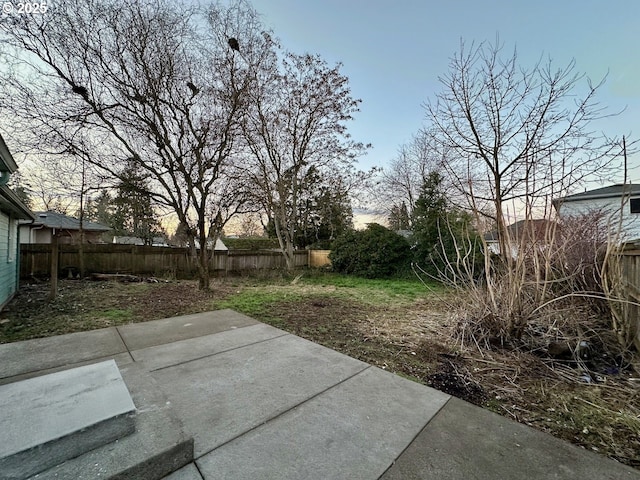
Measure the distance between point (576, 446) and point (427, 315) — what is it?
3.35 m

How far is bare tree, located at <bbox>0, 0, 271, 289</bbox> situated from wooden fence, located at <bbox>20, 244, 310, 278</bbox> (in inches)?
111

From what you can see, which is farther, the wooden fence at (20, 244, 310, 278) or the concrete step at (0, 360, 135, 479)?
the wooden fence at (20, 244, 310, 278)

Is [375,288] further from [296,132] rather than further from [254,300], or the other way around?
[296,132]

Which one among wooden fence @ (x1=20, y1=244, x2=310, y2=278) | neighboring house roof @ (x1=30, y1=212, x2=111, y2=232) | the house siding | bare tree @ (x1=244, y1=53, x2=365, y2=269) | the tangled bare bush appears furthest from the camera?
neighboring house roof @ (x1=30, y1=212, x2=111, y2=232)

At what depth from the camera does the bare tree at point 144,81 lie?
564cm

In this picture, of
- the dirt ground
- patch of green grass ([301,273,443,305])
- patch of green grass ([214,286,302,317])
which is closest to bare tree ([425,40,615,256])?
the dirt ground

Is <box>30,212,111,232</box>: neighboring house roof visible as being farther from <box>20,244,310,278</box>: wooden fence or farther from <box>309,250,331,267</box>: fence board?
<box>309,250,331,267</box>: fence board

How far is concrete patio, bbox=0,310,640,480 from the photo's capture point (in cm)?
148

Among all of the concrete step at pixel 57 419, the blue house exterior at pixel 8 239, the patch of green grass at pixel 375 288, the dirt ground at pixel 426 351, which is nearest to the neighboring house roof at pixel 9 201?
the blue house exterior at pixel 8 239

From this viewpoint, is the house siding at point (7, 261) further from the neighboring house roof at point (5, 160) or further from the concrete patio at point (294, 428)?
the concrete patio at point (294, 428)

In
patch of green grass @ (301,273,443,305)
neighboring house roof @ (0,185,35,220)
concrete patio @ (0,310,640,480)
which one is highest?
neighboring house roof @ (0,185,35,220)

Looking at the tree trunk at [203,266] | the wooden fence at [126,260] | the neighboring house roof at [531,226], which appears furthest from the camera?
the wooden fence at [126,260]

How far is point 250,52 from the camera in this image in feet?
24.7

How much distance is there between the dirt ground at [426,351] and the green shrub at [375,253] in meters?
4.10
